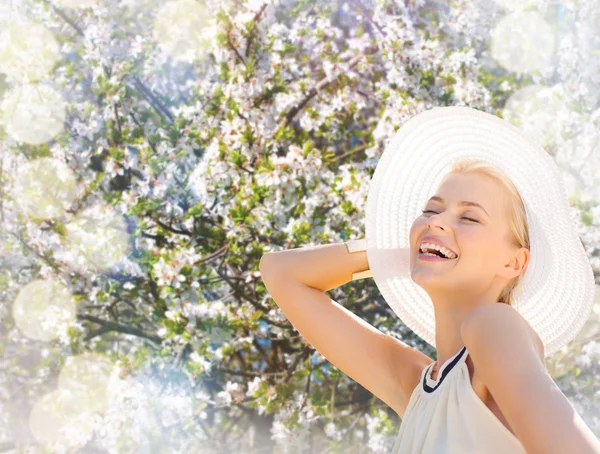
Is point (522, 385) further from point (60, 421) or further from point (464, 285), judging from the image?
point (60, 421)

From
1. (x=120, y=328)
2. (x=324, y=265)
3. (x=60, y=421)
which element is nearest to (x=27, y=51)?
Result: (x=120, y=328)

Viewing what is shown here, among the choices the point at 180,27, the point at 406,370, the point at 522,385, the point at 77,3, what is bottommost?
the point at 522,385

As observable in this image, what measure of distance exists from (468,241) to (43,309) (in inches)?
109

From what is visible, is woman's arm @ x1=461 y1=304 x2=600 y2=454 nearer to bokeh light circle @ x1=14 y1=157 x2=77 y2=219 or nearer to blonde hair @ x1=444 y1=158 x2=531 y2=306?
blonde hair @ x1=444 y1=158 x2=531 y2=306

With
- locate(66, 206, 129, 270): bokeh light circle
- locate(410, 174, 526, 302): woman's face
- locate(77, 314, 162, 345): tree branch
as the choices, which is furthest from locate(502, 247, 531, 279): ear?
locate(77, 314, 162, 345): tree branch

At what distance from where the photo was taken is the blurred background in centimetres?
299

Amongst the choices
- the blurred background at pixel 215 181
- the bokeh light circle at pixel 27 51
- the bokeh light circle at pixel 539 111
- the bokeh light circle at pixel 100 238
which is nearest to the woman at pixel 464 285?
the blurred background at pixel 215 181

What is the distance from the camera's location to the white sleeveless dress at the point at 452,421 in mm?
725

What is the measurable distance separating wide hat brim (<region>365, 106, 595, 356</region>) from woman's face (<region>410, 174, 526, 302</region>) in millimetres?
53

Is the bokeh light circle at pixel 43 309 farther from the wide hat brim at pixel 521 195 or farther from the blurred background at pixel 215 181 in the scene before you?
the wide hat brim at pixel 521 195

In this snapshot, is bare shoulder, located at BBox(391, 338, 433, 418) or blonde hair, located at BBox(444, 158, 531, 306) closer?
blonde hair, located at BBox(444, 158, 531, 306)

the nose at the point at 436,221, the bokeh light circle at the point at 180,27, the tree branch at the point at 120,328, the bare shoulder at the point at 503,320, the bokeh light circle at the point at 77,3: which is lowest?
the bare shoulder at the point at 503,320

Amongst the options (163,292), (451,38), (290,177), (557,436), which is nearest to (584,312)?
(557,436)

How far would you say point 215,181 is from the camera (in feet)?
9.75
